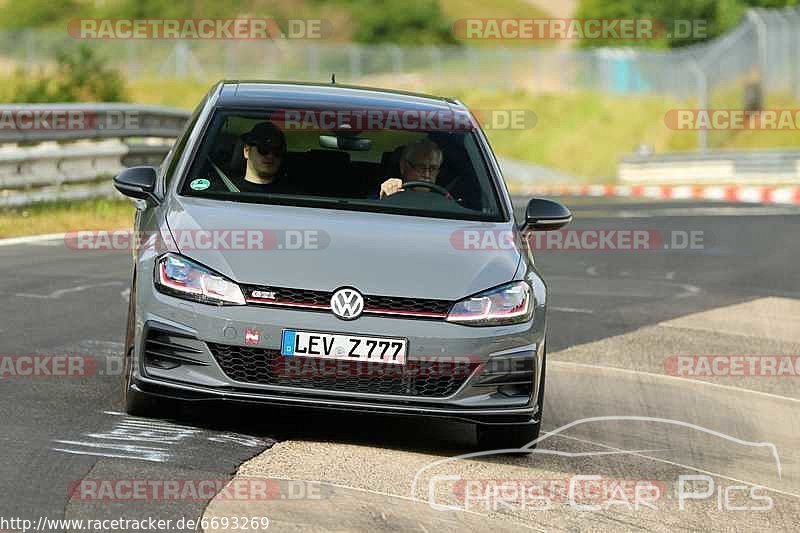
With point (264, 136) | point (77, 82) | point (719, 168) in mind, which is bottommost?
point (719, 168)

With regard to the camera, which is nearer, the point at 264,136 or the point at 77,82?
Answer: the point at 264,136

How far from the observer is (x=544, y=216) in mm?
8672

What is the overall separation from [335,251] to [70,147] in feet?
42.4

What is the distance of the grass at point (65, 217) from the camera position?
59.1 ft

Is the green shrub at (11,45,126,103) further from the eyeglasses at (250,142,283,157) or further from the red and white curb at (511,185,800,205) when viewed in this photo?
the eyeglasses at (250,142,283,157)

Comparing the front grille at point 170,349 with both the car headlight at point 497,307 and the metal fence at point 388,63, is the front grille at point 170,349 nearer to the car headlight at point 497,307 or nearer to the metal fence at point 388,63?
the car headlight at point 497,307

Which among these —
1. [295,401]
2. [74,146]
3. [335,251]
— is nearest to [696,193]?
[74,146]

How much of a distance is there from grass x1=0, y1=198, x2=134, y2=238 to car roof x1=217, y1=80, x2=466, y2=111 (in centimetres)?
849

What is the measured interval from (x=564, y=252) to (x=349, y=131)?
1108 centimetres

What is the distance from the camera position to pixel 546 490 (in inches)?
287

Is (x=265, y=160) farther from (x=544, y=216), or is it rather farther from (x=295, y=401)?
(x=295, y=401)

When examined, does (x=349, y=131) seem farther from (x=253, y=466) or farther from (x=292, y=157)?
(x=253, y=466)

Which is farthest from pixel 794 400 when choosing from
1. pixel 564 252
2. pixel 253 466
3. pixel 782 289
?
pixel 564 252

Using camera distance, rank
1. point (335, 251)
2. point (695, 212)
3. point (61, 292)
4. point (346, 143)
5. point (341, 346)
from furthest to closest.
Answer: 1. point (695, 212)
2. point (61, 292)
3. point (346, 143)
4. point (335, 251)
5. point (341, 346)
